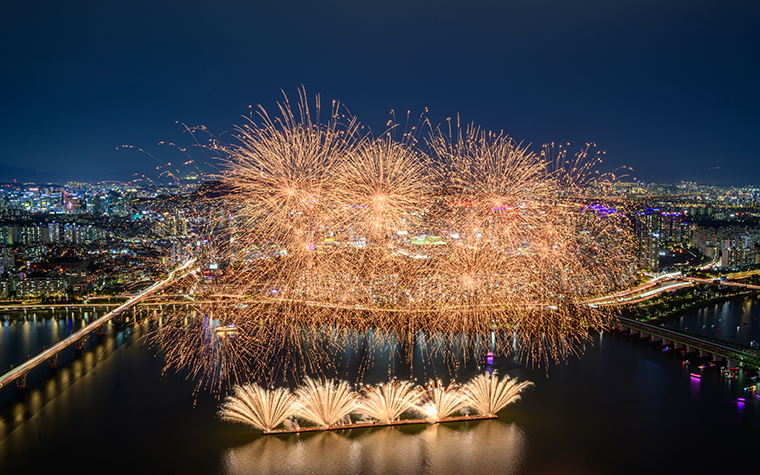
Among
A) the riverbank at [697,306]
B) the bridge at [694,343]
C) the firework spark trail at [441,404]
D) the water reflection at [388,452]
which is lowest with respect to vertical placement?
the water reflection at [388,452]

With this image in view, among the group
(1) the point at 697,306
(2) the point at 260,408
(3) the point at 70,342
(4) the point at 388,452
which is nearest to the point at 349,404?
(4) the point at 388,452

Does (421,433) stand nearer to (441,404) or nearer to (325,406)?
(441,404)

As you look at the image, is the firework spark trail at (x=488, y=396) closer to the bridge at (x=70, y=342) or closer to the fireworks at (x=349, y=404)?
the fireworks at (x=349, y=404)

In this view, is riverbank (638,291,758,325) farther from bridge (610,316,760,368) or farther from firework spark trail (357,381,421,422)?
firework spark trail (357,381,421,422)

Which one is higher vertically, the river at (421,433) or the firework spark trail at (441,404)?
the firework spark trail at (441,404)

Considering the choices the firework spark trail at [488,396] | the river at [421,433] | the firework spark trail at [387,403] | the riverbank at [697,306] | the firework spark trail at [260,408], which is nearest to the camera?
the river at [421,433]

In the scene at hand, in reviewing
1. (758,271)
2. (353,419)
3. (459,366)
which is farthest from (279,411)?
(758,271)

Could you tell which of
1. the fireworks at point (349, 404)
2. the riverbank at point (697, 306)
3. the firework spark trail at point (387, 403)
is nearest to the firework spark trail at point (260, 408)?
the fireworks at point (349, 404)
